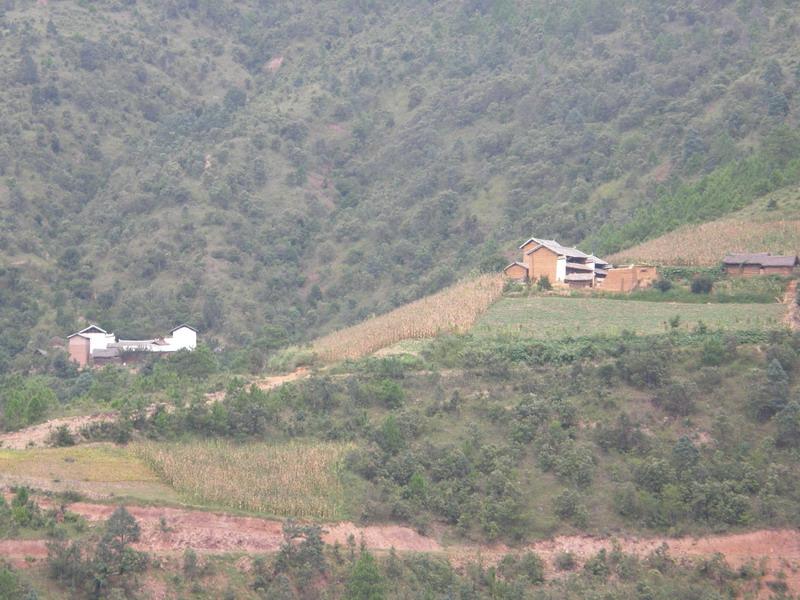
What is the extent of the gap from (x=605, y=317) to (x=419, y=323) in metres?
6.73

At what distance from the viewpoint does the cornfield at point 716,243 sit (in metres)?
48.6

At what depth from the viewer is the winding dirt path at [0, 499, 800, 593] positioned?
1164 inches

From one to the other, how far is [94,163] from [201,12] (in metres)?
22.6

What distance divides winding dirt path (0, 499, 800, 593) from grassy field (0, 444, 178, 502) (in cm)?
101

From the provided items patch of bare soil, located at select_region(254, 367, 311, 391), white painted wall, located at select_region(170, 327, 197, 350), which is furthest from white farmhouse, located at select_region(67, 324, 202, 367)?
patch of bare soil, located at select_region(254, 367, 311, 391)

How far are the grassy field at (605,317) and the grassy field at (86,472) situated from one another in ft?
49.2

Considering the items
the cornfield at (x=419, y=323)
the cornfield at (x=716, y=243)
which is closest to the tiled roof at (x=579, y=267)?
the cornfield at (x=716, y=243)

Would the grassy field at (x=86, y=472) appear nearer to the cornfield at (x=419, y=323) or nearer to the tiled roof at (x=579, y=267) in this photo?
the cornfield at (x=419, y=323)

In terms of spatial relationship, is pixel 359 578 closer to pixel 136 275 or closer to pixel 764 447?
pixel 764 447

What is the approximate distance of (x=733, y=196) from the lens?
54844mm

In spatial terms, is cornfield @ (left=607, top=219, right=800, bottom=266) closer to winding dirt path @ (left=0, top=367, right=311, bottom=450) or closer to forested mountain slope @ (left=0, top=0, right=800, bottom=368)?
forested mountain slope @ (left=0, top=0, right=800, bottom=368)

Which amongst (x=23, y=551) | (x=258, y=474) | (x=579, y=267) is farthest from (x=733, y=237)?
(x=23, y=551)

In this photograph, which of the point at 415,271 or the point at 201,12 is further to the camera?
the point at 201,12

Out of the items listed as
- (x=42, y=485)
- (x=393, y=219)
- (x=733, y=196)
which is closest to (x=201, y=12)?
(x=393, y=219)
